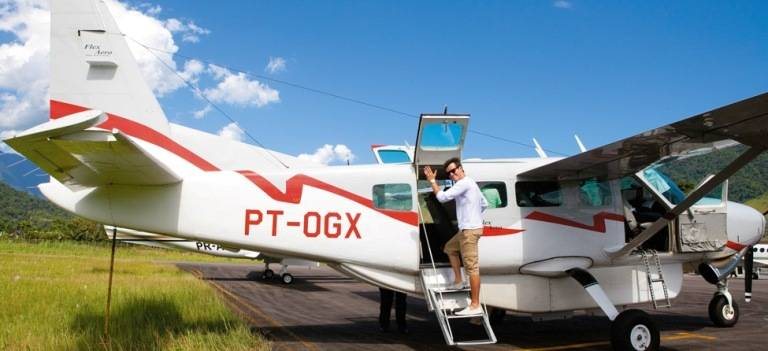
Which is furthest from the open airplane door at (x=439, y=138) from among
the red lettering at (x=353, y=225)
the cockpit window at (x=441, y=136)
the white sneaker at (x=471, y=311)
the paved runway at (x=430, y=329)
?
the paved runway at (x=430, y=329)

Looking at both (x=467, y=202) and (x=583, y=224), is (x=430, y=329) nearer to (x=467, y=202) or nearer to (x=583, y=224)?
(x=583, y=224)

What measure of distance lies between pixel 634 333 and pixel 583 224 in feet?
5.55

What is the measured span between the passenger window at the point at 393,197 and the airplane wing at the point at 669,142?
5.78 ft

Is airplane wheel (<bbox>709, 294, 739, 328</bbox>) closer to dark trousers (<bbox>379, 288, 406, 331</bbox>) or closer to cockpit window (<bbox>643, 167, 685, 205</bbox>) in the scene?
cockpit window (<bbox>643, 167, 685, 205</bbox>)

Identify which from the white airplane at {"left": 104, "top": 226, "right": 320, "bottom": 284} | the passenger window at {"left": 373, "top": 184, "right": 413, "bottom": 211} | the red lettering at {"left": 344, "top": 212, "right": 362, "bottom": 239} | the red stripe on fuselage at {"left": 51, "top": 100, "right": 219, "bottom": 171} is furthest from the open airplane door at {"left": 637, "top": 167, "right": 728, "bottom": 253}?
the white airplane at {"left": 104, "top": 226, "right": 320, "bottom": 284}

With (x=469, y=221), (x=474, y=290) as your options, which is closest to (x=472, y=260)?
(x=474, y=290)

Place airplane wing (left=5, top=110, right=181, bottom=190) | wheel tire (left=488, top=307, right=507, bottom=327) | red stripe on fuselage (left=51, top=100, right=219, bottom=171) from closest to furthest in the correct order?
airplane wing (left=5, top=110, right=181, bottom=190)
red stripe on fuselage (left=51, top=100, right=219, bottom=171)
wheel tire (left=488, top=307, right=507, bottom=327)

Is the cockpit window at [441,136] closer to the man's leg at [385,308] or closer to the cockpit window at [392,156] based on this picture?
the man's leg at [385,308]

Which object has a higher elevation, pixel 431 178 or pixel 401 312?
pixel 431 178

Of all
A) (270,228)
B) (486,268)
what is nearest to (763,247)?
(486,268)

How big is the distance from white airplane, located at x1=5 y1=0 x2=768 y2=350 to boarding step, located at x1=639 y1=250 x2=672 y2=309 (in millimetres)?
30

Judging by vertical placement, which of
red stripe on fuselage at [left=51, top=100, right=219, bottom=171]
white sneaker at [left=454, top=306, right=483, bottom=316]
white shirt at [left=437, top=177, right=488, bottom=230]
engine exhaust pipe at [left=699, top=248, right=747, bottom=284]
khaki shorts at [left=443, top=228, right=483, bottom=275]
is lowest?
white sneaker at [left=454, top=306, right=483, bottom=316]

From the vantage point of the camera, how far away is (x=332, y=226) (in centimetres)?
722

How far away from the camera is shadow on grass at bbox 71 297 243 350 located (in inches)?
273
